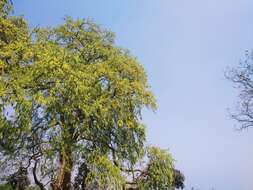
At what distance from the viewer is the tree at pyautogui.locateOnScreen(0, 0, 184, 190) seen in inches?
874

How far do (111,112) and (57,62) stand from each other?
5.19 metres

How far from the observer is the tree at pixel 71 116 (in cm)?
2220

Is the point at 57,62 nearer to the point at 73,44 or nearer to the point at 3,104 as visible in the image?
the point at 3,104

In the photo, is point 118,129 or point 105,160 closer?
point 105,160

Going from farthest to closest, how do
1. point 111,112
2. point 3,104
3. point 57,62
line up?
point 111,112 → point 57,62 → point 3,104

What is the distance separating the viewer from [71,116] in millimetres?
22484

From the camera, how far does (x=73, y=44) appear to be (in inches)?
1236

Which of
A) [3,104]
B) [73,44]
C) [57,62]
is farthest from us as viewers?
[73,44]

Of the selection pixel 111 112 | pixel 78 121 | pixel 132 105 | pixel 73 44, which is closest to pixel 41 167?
pixel 78 121

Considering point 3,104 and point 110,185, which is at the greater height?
→ point 3,104

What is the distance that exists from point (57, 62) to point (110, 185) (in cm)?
720

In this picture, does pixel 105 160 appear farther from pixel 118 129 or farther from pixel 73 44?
pixel 73 44

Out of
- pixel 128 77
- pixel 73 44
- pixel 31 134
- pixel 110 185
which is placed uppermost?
pixel 73 44

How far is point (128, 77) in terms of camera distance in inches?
1177
